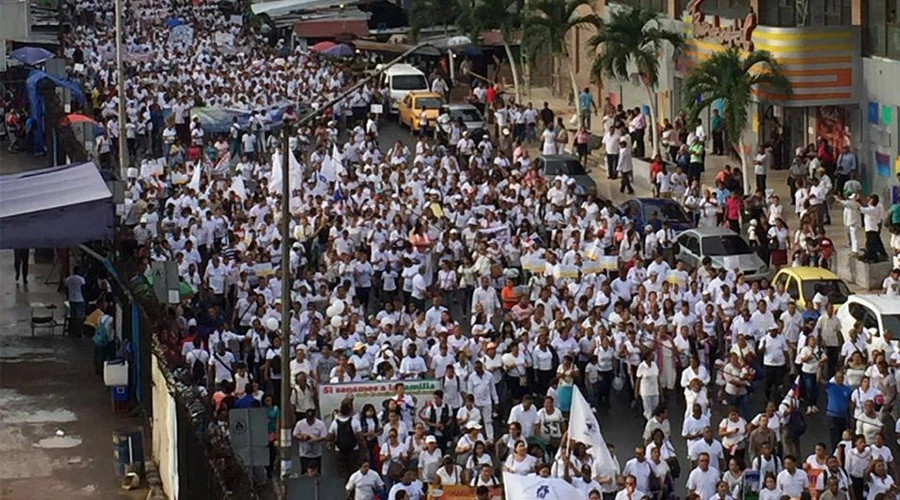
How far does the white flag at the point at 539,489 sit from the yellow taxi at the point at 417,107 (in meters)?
33.4

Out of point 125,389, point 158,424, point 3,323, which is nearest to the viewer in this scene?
point 158,424

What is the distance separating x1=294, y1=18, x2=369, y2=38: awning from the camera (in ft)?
244

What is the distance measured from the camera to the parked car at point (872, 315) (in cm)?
2667

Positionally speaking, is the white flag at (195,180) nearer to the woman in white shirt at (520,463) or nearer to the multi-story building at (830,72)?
the multi-story building at (830,72)

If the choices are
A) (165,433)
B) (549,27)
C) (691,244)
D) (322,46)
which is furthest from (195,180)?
(322,46)

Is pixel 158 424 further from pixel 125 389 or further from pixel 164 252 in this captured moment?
pixel 164 252

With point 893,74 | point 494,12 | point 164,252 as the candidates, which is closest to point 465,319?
point 164,252

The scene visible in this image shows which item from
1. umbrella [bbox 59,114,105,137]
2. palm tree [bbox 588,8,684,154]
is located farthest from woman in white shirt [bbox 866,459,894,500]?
umbrella [bbox 59,114,105,137]

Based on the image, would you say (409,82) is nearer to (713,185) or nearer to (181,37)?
(713,185)

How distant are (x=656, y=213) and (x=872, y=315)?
9616 mm

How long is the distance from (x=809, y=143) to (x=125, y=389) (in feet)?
67.1

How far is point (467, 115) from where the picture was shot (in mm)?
52594

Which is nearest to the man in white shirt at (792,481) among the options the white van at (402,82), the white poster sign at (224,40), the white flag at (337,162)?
the white flag at (337,162)

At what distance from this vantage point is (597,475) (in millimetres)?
21844
